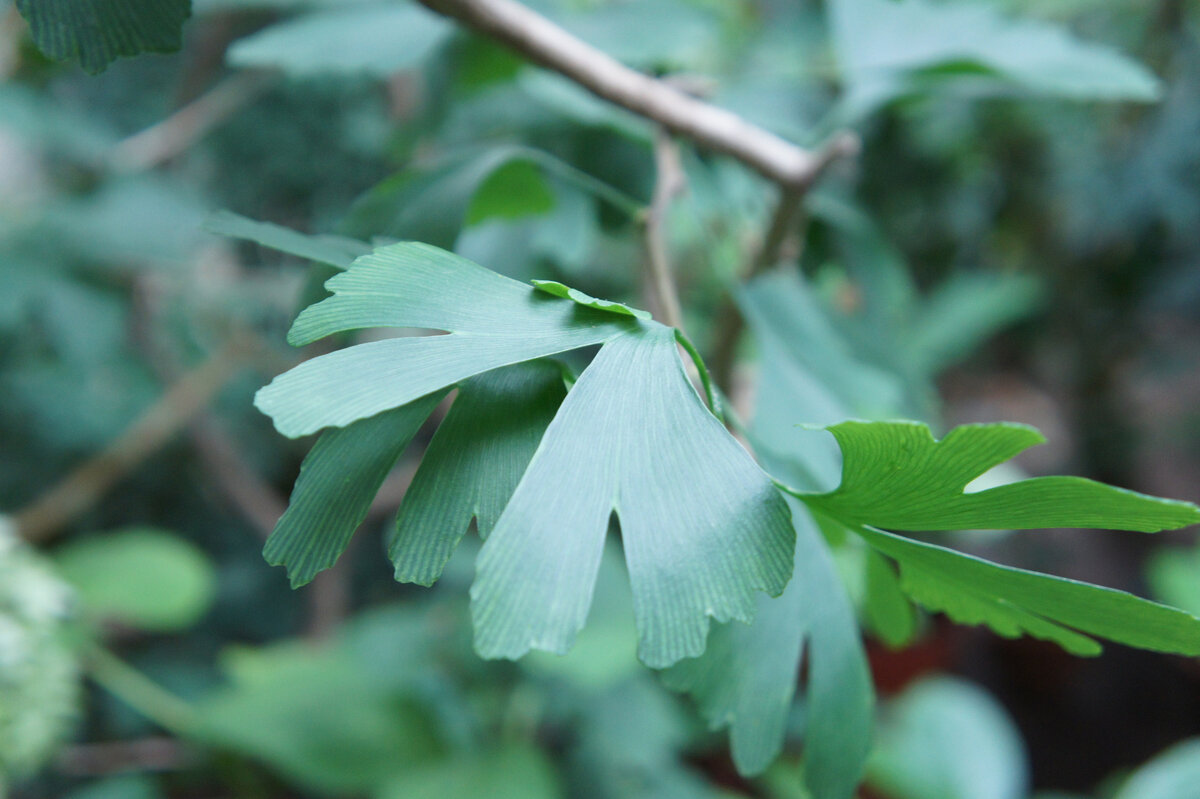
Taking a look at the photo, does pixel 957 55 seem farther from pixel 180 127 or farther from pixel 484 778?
pixel 180 127

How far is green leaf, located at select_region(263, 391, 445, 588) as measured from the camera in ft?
0.73

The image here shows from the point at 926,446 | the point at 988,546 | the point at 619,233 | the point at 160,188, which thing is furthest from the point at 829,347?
the point at 988,546

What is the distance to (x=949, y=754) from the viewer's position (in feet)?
3.22

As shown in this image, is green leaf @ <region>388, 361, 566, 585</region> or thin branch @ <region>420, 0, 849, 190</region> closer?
green leaf @ <region>388, 361, 566, 585</region>

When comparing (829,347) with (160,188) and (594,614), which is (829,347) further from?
(160,188)

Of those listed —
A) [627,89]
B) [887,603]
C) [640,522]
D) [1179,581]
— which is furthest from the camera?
[1179,581]

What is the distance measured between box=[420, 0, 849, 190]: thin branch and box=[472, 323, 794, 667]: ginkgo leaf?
23 centimetres

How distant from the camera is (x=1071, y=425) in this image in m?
1.61

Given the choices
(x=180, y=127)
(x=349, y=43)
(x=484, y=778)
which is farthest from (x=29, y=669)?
(x=180, y=127)

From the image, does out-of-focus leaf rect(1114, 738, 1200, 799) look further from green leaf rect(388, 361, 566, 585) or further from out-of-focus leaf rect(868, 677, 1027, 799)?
green leaf rect(388, 361, 566, 585)

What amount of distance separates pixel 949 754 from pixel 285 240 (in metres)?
1.03

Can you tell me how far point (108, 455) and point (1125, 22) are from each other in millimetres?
1653

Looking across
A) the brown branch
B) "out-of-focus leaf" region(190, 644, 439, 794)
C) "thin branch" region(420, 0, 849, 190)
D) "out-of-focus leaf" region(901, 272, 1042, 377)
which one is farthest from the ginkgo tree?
"out-of-focus leaf" region(901, 272, 1042, 377)

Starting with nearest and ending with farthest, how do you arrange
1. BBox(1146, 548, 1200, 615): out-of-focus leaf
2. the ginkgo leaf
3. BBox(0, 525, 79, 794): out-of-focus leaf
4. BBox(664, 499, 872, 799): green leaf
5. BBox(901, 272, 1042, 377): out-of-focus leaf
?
the ginkgo leaf < BBox(664, 499, 872, 799): green leaf < BBox(0, 525, 79, 794): out-of-focus leaf < BBox(1146, 548, 1200, 615): out-of-focus leaf < BBox(901, 272, 1042, 377): out-of-focus leaf
